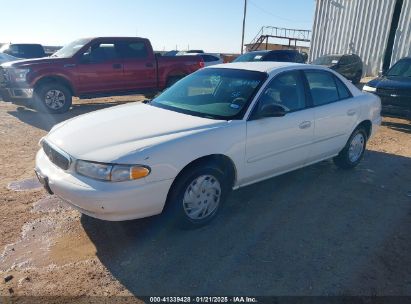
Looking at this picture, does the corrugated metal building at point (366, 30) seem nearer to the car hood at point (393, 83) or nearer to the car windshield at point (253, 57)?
the car windshield at point (253, 57)

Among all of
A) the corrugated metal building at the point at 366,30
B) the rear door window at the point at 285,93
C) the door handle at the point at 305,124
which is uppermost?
the corrugated metal building at the point at 366,30

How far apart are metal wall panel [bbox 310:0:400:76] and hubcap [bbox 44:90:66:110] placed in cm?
1473

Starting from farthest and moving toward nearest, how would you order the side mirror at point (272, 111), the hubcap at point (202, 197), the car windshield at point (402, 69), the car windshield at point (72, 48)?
the car windshield at point (72, 48) → the car windshield at point (402, 69) → the side mirror at point (272, 111) → the hubcap at point (202, 197)

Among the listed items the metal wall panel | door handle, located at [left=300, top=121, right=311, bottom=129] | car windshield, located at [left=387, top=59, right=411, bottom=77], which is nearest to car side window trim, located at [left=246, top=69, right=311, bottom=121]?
door handle, located at [left=300, top=121, right=311, bottom=129]

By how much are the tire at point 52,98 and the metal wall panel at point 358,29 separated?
14.6 meters

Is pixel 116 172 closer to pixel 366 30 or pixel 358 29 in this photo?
pixel 366 30

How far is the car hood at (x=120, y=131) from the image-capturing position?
3119mm

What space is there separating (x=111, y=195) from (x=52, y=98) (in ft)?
23.7

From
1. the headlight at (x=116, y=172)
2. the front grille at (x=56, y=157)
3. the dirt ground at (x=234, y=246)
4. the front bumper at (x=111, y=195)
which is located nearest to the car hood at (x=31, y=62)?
the dirt ground at (x=234, y=246)

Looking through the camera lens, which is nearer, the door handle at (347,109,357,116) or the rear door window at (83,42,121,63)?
the door handle at (347,109,357,116)

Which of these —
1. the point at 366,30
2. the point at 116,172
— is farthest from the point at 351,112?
the point at 366,30

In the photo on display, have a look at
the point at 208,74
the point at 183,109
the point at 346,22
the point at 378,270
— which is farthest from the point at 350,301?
the point at 346,22

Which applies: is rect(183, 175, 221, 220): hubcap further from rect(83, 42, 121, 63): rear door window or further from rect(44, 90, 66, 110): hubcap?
rect(83, 42, 121, 63): rear door window

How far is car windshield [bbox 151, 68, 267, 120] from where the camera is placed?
3.84 m
